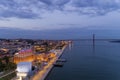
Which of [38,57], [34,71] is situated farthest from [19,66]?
[38,57]

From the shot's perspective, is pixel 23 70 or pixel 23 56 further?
pixel 23 56

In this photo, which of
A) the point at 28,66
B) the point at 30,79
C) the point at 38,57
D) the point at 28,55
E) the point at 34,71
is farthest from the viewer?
the point at 38,57

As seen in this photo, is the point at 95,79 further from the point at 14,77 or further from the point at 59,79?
the point at 14,77

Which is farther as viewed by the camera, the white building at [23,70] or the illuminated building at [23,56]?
the illuminated building at [23,56]

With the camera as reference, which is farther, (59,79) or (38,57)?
(38,57)

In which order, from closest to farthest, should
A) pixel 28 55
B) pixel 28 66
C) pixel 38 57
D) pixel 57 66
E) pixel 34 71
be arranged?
1. pixel 28 66
2. pixel 34 71
3. pixel 57 66
4. pixel 28 55
5. pixel 38 57

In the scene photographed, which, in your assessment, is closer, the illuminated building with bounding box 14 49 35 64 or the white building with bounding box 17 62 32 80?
the white building with bounding box 17 62 32 80

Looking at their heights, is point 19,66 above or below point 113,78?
above

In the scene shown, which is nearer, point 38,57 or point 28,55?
point 28,55

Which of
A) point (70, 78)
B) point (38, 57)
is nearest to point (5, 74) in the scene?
point (70, 78)

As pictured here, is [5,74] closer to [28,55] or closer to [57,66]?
[57,66]
